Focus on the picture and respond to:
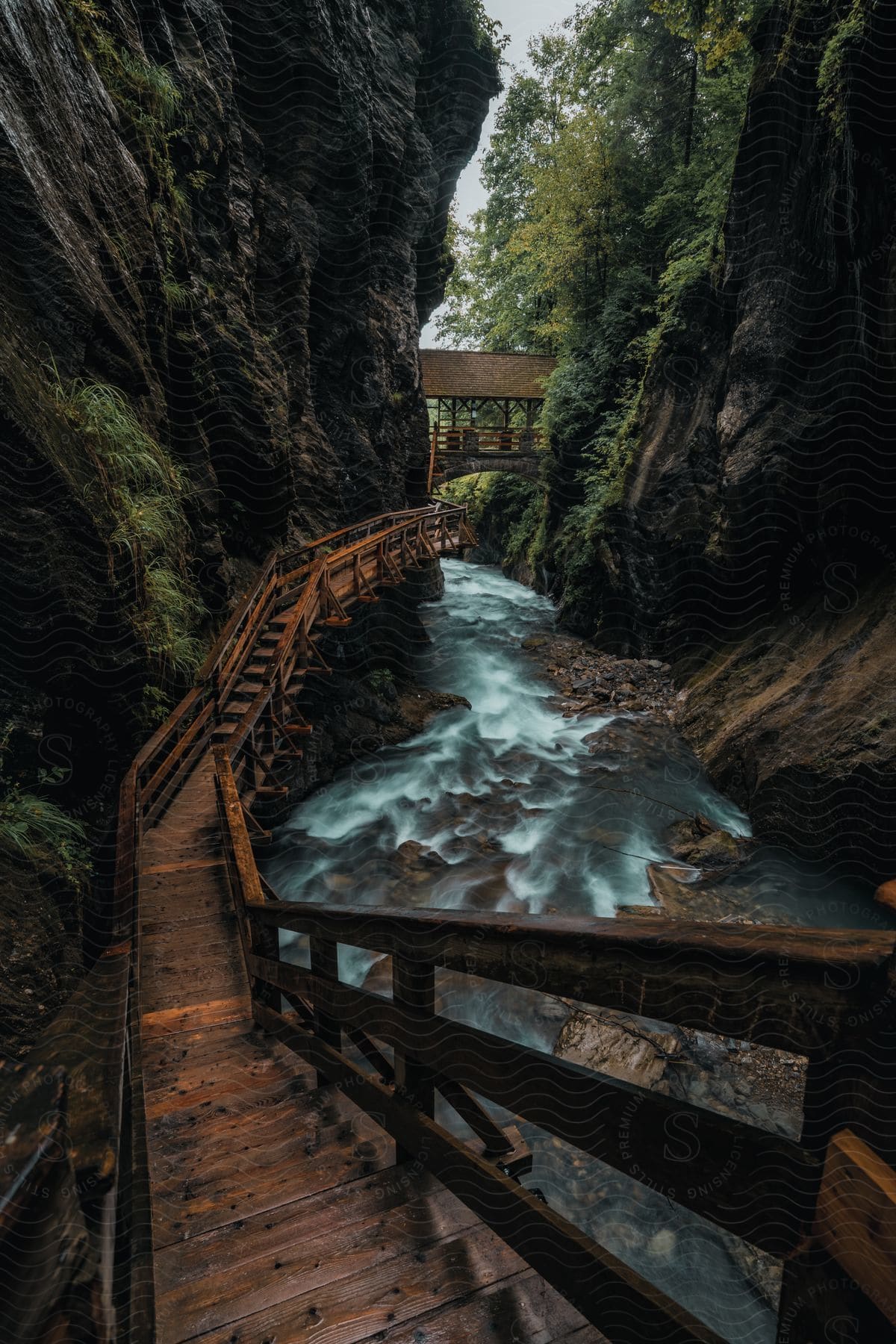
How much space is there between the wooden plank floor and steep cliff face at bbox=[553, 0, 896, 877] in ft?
20.1

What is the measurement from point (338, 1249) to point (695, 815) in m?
7.45

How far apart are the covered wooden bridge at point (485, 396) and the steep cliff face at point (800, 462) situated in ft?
36.4

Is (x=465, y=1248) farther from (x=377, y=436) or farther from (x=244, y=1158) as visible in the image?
(x=377, y=436)

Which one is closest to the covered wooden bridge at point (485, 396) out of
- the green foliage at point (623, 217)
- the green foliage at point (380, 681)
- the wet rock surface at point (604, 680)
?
the green foliage at point (623, 217)

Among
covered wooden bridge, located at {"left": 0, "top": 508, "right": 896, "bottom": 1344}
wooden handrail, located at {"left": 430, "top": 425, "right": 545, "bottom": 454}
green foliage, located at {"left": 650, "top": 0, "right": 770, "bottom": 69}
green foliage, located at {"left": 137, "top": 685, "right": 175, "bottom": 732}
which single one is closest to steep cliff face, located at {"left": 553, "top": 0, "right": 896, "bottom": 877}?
green foliage, located at {"left": 650, "top": 0, "right": 770, "bottom": 69}

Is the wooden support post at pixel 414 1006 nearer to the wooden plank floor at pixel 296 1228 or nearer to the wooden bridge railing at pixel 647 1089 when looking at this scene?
the wooden bridge railing at pixel 647 1089

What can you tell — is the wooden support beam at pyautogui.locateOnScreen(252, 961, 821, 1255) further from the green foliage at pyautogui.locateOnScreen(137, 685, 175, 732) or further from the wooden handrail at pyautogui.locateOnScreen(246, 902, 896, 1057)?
the green foliage at pyautogui.locateOnScreen(137, 685, 175, 732)

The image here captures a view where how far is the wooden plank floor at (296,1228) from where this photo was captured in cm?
158

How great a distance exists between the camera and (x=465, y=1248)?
174 cm

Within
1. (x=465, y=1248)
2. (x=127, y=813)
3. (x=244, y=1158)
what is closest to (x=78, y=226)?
(x=127, y=813)

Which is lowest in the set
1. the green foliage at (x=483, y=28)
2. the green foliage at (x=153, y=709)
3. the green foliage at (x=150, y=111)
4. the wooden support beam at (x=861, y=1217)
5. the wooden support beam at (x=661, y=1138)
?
the green foliage at (x=153, y=709)

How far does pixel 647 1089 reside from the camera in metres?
1.21

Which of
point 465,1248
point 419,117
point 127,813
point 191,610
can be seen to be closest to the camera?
point 465,1248

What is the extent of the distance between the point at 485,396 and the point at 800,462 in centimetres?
1706
